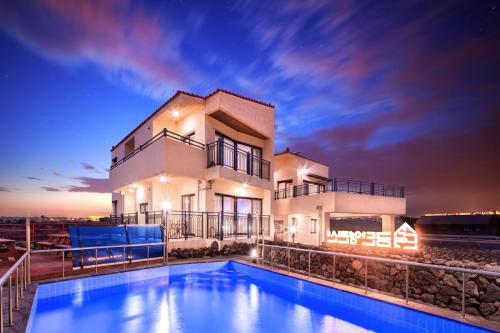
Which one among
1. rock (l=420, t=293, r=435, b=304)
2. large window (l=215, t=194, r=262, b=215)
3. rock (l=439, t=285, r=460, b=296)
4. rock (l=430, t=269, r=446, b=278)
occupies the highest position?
large window (l=215, t=194, r=262, b=215)

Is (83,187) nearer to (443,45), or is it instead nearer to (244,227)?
(244,227)

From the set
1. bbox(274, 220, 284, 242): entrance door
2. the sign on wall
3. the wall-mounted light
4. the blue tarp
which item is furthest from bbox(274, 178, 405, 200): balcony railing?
the blue tarp

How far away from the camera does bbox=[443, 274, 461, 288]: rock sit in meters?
7.89

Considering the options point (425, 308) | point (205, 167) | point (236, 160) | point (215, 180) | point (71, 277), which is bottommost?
point (71, 277)

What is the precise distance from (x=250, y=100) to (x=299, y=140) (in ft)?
54.5

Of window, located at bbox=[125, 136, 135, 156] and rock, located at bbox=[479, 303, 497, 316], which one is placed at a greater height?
window, located at bbox=[125, 136, 135, 156]

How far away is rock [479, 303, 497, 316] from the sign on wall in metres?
6.92

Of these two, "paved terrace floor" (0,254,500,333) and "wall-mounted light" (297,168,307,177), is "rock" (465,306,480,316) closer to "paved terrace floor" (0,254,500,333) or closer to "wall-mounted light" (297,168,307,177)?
"paved terrace floor" (0,254,500,333)

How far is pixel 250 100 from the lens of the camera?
1622 centimetres

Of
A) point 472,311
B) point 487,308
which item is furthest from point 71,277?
point 487,308

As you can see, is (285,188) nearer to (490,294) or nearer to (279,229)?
(279,229)

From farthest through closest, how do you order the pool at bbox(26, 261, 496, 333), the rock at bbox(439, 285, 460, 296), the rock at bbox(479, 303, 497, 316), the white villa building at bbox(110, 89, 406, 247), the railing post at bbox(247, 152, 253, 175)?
the railing post at bbox(247, 152, 253, 175) → the white villa building at bbox(110, 89, 406, 247) → the rock at bbox(439, 285, 460, 296) → the rock at bbox(479, 303, 497, 316) → the pool at bbox(26, 261, 496, 333)

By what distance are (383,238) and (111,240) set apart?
13402 millimetres

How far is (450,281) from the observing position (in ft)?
26.3
